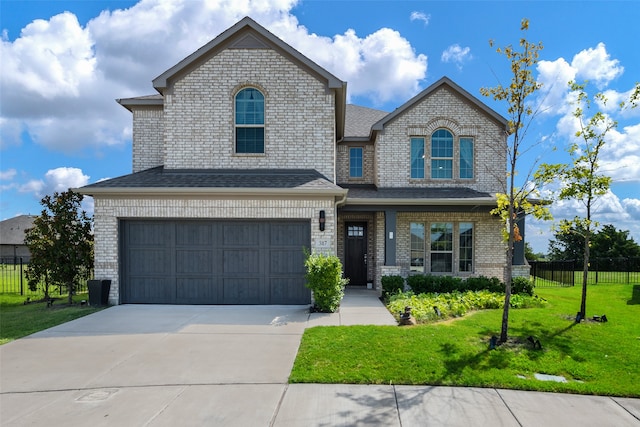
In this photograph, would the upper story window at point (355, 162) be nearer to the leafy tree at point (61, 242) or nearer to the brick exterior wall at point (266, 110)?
the brick exterior wall at point (266, 110)

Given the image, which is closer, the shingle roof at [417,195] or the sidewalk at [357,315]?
the sidewalk at [357,315]

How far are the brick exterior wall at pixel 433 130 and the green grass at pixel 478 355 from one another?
21.8ft

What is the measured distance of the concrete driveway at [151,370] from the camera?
4559 millimetres

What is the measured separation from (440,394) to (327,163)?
7934 millimetres

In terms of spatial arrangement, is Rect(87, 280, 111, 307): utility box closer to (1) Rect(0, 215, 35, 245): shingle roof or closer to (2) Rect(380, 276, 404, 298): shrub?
(2) Rect(380, 276, 404, 298): shrub

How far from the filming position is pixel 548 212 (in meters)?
8.06

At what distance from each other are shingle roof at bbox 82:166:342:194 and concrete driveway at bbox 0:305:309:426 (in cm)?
341

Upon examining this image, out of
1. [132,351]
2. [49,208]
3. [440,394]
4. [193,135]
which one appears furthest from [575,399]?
[49,208]

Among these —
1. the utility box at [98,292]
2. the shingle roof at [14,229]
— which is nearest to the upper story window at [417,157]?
the utility box at [98,292]

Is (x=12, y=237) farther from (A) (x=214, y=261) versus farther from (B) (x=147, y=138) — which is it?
(A) (x=214, y=261)

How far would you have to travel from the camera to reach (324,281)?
9492 mm

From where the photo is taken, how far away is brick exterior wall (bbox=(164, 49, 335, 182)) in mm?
11727

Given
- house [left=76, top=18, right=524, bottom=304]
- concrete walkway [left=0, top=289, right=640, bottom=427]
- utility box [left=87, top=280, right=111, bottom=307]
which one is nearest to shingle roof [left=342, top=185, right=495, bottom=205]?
house [left=76, top=18, right=524, bottom=304]

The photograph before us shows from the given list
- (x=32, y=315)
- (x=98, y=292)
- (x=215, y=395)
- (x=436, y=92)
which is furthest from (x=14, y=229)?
(x=215, y=395)
